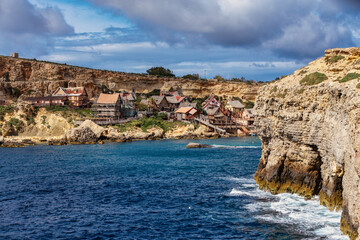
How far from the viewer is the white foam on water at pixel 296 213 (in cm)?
2114

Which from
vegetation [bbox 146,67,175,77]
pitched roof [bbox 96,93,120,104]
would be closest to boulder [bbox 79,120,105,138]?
pitched roof [bbox 96,93,120,104]

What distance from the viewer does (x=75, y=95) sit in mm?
110250

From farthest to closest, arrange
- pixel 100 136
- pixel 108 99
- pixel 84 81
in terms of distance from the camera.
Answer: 1. pixel 84 81
2. pixel 108 99
3. pixel 100 136

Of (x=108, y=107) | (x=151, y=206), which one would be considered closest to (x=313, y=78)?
(x=151, y=206)

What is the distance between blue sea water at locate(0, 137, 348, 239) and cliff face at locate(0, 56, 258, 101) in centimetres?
8031

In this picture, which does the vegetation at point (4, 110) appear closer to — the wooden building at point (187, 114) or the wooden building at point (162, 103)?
the wooden building at point (162, 103)

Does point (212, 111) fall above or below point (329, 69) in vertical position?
below

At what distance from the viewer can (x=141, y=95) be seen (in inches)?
5591

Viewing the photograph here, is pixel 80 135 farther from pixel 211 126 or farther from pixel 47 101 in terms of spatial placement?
pixel 211 126

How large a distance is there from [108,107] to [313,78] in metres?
80.1

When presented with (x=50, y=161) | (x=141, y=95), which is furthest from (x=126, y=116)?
(x=50, y=161)

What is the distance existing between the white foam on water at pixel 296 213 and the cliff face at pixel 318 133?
2.56 ft

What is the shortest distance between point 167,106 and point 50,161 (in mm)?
73779

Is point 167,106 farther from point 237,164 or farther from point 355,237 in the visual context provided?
point 355,237
